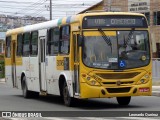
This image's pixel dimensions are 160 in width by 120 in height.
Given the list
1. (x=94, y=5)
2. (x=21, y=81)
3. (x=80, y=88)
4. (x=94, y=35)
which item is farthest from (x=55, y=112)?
(x=94, y=5)

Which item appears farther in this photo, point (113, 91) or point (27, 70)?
point (27, 70)

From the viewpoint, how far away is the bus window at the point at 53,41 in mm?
20250

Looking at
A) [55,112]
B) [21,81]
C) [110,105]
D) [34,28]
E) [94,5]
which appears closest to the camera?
[55,112]

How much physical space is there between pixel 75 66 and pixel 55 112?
1803 millimetres

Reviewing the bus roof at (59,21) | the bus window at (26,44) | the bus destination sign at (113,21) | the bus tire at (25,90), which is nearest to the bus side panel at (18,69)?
the bus tire at (25,90)

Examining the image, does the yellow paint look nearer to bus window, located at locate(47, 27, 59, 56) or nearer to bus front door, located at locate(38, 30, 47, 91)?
bus window, located at locate(47, 27, 59, 56)

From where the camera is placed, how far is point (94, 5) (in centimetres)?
6888

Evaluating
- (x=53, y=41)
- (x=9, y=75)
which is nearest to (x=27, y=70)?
(x=9, y=75)

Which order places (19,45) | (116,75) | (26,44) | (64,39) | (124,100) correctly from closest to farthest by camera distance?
(116,75), (64,39), (124,100), (26,44), (19,45)

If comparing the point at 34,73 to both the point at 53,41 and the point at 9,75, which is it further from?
the point at 9,75

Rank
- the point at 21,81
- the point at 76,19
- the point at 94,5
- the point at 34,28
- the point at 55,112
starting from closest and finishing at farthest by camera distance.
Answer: the point at 55,112 < the point at 76,19 < the point at 34,28 < the point at 21,81 < the point at 94,5

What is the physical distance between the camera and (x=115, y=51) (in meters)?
18.0

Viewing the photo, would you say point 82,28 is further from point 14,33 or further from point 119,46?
point 14,33

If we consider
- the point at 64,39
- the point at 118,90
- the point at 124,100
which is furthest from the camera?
the point at 124,100
